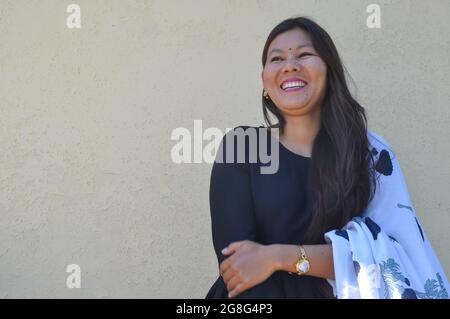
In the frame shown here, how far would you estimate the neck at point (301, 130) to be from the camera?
8.21ft

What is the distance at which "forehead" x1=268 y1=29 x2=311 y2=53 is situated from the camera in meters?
2.45

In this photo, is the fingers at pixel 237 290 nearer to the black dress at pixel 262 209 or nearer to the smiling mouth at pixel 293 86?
the black dress at pixel 262 209

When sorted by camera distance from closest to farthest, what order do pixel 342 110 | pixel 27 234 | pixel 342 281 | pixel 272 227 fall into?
pixel 342 281, pixel 272 227, pixel 342 110, pixel 27 234

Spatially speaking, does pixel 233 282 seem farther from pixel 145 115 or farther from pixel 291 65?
pixel 145 115

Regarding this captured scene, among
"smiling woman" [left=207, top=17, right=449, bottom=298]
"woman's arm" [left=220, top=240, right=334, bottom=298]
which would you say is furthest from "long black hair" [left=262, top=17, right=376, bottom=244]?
"woman's arm" [left=220, top=240, right=334, bottom=298]

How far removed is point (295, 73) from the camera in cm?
243

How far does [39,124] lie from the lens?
133 inches

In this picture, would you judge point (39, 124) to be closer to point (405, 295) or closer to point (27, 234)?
point (27, 234)

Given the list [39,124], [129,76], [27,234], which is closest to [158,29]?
[129,76]

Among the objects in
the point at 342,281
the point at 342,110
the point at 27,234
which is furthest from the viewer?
the point at 27,234

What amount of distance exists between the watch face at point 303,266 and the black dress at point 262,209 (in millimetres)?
77

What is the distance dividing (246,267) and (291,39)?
859 millimetres

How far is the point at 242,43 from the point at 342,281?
1.70m

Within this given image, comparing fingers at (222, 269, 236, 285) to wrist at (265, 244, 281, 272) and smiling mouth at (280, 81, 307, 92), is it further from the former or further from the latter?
smiling mouth at (280, 81, 307, 92)
